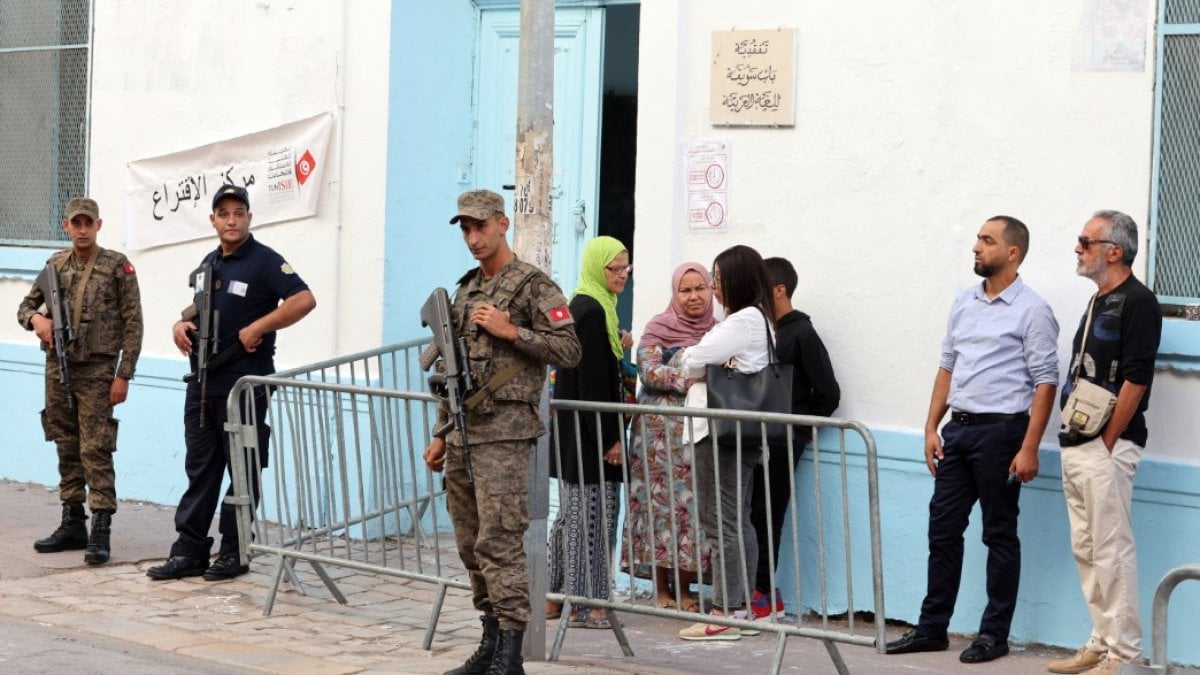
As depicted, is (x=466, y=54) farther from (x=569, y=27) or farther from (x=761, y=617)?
(x=761, y=617)

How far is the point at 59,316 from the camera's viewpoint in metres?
8.67

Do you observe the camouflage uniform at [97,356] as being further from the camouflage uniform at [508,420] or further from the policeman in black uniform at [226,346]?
the camouflage uniform at [508,420]

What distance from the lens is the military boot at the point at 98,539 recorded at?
8.56 m

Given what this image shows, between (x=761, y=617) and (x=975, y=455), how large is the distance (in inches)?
49.3

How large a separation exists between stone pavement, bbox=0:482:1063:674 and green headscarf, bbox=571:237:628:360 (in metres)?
1.36

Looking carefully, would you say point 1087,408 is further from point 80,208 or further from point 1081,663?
point 80,208

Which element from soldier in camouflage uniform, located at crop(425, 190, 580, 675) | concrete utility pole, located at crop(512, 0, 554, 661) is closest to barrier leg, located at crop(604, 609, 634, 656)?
concrete utility pole, located at crop(512, 0, 554, 661)

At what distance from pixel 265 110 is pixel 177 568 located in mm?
3116

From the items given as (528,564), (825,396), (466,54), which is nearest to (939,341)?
(825,396)

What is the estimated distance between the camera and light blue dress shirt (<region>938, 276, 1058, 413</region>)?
6.82m

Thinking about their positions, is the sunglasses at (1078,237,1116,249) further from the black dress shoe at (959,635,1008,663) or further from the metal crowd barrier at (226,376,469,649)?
the metal crowd barrier at (226,376,469,649)

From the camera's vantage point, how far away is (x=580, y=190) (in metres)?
9.16

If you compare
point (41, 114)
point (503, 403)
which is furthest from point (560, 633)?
point (41, 114)

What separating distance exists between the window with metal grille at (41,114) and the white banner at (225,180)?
31.1 inches
